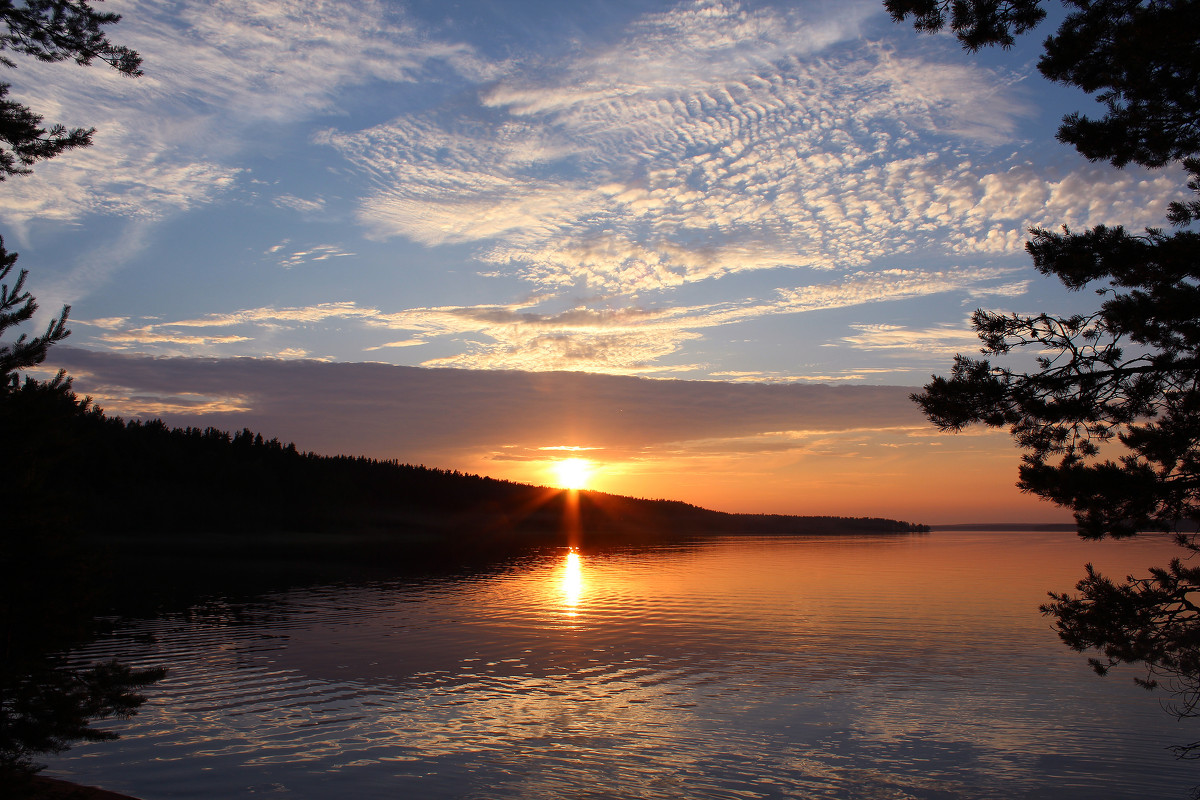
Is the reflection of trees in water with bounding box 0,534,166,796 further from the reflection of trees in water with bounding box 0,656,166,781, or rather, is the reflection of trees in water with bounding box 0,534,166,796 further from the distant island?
the distant island

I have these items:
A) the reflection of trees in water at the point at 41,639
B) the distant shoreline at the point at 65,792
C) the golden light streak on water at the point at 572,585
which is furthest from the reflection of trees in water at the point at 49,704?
the golden light streak on water at the point at 572,585

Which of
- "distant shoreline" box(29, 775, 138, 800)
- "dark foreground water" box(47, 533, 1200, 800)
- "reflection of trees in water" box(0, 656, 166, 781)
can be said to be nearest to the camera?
"reflection of trees in water" box(0, 656, 166, 781)

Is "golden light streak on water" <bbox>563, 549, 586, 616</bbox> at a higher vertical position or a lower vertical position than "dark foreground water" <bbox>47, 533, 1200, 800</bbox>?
lower

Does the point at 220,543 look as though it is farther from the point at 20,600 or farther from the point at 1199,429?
the point at 1199,429

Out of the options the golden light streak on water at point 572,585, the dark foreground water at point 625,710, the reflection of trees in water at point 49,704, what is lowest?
the golden light streak on water at point 572,585

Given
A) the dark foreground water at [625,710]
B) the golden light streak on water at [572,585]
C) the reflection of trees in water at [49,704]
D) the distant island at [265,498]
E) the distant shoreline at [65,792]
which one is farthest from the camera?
the distant island at [265,498]

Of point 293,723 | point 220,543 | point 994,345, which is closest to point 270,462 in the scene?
point 220,543

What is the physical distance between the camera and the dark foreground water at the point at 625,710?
1200 centimetres

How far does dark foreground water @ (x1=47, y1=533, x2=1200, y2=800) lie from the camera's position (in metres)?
12.0

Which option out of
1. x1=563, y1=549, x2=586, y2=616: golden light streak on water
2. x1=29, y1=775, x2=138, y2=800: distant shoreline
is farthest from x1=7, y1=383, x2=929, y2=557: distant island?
x1=29, y1=775, x2=138, y2=800: distant shoreline

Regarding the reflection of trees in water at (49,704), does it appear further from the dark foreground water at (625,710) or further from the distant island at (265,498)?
the distant island at (265,498)

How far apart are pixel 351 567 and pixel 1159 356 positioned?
5950 cm

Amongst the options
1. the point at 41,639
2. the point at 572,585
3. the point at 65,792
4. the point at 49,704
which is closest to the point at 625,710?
the point at 65,792

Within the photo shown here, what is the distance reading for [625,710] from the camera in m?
16.4
